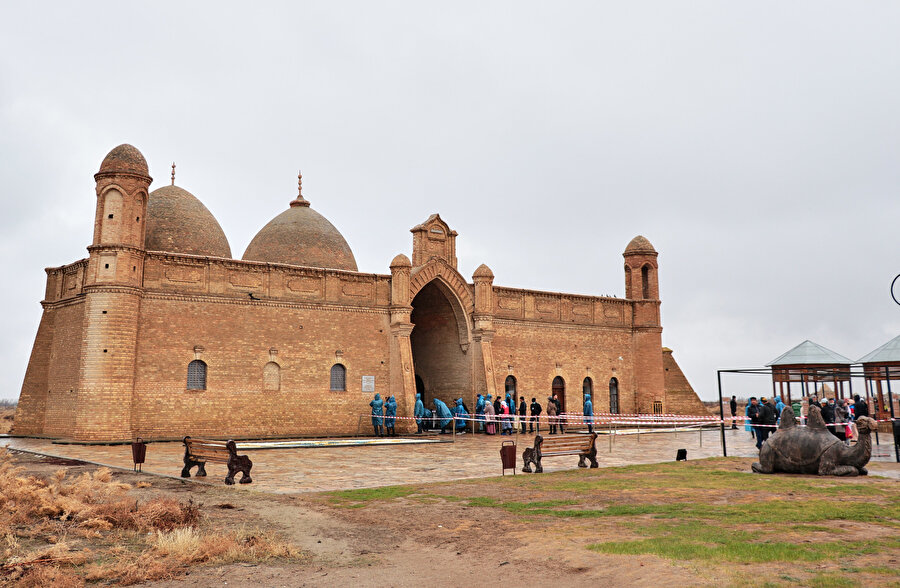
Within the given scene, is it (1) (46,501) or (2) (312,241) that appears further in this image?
(2) (312,241)

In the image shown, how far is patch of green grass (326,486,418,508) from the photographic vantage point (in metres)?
10.2

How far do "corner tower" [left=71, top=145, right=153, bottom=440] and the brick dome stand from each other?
398cm

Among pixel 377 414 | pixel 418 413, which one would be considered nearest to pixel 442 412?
pixel 418 413

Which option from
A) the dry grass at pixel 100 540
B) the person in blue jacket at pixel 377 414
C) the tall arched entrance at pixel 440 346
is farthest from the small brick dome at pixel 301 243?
→ the dry grass at pixel 100 540

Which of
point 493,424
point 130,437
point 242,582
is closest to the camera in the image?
point 242,582

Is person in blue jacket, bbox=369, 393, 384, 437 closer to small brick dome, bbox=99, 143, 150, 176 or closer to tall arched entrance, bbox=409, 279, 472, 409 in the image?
tall arched entrance, bbox=409, 279, 472, 409

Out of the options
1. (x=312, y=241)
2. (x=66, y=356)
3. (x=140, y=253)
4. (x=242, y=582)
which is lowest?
(x=242, y=582)

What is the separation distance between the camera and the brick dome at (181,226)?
27891 millimetres

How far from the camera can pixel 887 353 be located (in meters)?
26.9

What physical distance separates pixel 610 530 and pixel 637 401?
2886 cm

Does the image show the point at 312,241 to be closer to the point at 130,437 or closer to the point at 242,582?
the point at 130,437

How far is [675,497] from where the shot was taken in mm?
10266

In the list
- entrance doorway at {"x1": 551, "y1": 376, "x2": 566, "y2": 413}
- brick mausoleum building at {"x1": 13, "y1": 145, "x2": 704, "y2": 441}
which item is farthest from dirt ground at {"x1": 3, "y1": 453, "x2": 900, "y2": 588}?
entrance doorway at {"x1": 551, "y1": 376, "x2": 566, "y2": 413}

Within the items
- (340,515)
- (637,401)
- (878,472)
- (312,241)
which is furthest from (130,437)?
(637,401)
